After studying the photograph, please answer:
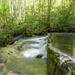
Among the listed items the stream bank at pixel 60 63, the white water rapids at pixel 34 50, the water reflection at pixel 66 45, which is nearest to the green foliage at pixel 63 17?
the water reflection at pixel 66 45

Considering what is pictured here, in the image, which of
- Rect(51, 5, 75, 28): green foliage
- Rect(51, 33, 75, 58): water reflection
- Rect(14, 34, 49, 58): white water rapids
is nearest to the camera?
Rect(51, 33, 75, 58): water reflection

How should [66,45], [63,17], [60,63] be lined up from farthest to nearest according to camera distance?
[63,17], [66,45], [60,63]

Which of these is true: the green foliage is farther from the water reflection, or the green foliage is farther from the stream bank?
the stream bank

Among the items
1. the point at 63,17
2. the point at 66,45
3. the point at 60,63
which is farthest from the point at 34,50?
the point at 63,17

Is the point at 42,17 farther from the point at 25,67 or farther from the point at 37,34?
the point at 25,67

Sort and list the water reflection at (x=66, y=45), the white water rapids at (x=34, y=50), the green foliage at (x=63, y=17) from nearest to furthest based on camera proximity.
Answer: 1. the water reflection at (x=66, y=45)
2. the white water rapids at (x=34, y=50)
3. the green foliage at (x=63, y=17)

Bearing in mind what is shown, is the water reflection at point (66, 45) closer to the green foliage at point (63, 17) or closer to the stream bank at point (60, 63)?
the stream bank at point (60, 63)

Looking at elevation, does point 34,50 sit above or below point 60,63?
below

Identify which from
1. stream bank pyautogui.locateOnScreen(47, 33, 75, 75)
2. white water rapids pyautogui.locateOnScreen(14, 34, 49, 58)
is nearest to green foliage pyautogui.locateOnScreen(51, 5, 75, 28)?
white water rapids pyautogui.locateOnScreen(14, 34, 49, 58)

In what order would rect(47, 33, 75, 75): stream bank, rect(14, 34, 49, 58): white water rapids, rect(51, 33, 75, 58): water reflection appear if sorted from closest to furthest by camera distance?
rect(47, 33, 75, 75): stream bank → rect(51, 33, 75, 58): water reflection → rect(14, 34, 49, 58): white water rapids

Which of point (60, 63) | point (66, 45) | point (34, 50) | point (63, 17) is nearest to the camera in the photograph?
point (60, 63)

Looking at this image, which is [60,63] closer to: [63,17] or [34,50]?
[34,50]

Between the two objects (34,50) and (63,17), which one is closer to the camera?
(34,50)

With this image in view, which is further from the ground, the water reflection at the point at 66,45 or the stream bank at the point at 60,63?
the stream bank at the point at 60,63
